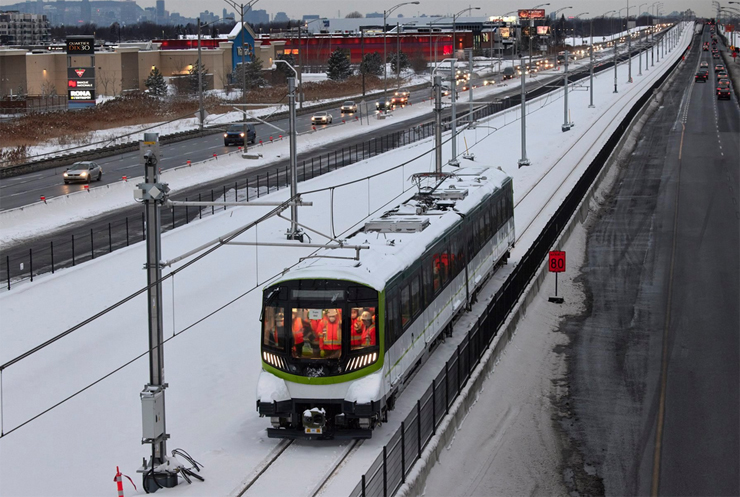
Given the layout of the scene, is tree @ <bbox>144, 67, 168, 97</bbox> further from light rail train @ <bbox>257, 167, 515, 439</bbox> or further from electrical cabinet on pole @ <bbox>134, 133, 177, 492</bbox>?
electrical cabinet on pole @ <bbox>134, 133, 177, 492</bbox>

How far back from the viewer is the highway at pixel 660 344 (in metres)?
18.4

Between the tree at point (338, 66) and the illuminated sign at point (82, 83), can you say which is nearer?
the illuminated sign at point (82, 83)

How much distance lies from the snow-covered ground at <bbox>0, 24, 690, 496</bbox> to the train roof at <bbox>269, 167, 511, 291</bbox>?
2.81 m

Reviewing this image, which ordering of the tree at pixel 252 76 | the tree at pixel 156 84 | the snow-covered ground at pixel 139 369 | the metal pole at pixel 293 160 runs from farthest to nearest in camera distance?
the tree at pixel 252 76 < the tree at pixel 156 84 < the metal pole at pixel 293 160 < the snow-covered ground at pixel 139 369

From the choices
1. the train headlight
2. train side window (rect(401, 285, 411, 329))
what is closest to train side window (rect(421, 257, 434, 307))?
train side window (rect(401, 285, 411, 329))

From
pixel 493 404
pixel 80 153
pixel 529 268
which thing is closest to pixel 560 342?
pixel 529 268

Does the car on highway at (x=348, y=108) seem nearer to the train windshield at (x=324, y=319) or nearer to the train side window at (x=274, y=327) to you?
the train side window at (x=274, y=327)

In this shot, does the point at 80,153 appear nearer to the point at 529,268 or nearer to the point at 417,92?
the point at 529,268

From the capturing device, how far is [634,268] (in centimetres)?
3512

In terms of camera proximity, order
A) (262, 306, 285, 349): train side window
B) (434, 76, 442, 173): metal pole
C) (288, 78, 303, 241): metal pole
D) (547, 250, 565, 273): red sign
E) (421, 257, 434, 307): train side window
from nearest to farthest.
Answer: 1. (262, 306, 285, 349): train side window
2. (421, 257, 434, 307): train side window
3. (547, 250, 565, 273): red sign
4. (288, 78, 303, 241): metal pole
5. (434, 76, 442, 173): metal pole

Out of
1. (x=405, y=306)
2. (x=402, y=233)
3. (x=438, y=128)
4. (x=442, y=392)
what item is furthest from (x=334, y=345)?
(x=438, y=128)

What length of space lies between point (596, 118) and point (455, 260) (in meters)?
62.0

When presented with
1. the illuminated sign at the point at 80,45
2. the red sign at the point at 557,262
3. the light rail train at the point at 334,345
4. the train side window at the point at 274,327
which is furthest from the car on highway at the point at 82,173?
the train side window at the point at 274,327

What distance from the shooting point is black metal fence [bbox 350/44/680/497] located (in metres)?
14.6
